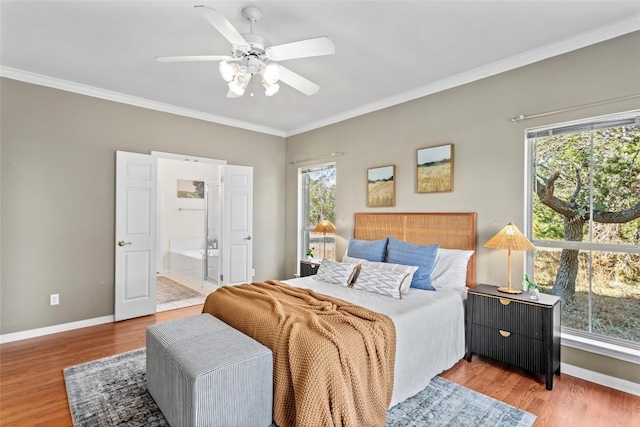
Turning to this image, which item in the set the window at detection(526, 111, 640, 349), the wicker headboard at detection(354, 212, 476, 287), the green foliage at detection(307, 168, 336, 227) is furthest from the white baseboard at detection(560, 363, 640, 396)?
the green foliage at detection(307, 168, 336, 227)

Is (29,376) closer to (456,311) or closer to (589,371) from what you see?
(456,311)

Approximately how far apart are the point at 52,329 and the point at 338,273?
10.5 feet

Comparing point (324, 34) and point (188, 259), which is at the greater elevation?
point (324, 34)

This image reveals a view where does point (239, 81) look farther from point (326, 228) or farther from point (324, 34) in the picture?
point (326, 228)

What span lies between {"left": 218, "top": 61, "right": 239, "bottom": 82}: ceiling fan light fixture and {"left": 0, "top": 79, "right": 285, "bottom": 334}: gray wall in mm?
2502

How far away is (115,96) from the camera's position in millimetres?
3811

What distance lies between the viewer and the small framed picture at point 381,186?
154 inches

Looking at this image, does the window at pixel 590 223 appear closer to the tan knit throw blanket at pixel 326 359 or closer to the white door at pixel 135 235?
the tan knit throw blanket at pixel 326 359

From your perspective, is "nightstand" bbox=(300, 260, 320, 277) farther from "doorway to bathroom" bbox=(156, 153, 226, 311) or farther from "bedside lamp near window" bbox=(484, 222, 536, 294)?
"bedside lamp near window" bbox=(484, 222, 536, 294)

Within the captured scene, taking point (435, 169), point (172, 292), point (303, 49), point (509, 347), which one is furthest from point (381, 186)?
point (172, 292)

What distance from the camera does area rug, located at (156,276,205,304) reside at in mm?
4859

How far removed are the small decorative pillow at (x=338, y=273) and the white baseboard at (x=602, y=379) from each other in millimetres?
1913

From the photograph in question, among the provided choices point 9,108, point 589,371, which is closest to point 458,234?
point 589,371

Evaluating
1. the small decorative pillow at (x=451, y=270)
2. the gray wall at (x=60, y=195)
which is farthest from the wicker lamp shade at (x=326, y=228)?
the gray wall at (x=60, y=195)
